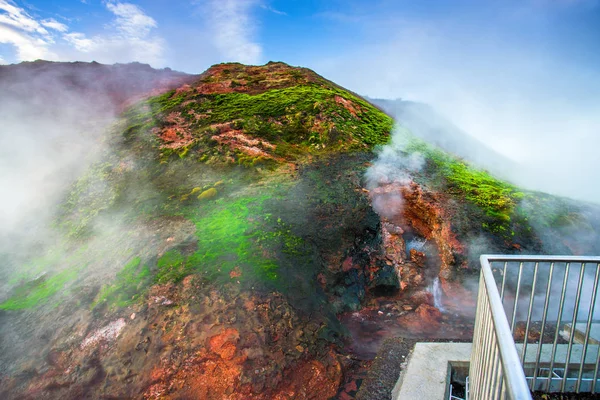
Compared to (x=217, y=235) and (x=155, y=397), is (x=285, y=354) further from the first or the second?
(x=217, y=235)

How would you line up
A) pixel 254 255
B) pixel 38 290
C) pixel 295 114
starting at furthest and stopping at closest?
pixel 295 114 → pixel 38 290 → pixel 254 255

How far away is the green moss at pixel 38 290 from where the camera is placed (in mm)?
7461

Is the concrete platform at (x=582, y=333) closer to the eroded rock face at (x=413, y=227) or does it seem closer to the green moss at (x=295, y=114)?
the eroded rock face at (x=413, y=227)

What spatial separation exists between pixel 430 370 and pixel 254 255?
167 inches

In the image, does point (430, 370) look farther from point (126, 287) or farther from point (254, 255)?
point (126, 287)

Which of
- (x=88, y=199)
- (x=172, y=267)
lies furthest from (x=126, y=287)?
(x=88, y=199)

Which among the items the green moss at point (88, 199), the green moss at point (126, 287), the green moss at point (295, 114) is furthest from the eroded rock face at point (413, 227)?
the green moss at point (88, 199)

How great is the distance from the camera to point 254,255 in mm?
7434

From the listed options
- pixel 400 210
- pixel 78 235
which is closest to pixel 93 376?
pixel 78 235

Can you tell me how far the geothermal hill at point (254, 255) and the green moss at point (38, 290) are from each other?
0.13 feet

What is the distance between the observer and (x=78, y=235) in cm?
964

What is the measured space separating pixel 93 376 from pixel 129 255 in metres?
2.95

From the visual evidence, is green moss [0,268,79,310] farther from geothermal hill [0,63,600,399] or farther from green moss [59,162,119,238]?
green moss [59,162,119,238]

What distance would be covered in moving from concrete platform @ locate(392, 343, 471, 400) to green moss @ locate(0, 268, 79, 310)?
24.8ft
